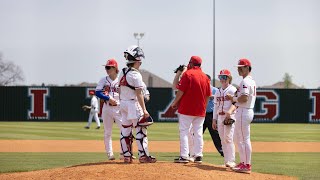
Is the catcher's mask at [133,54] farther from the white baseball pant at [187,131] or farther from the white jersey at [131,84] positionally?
the white baseball pant at [187,131]

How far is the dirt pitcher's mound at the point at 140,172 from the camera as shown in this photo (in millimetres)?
10516

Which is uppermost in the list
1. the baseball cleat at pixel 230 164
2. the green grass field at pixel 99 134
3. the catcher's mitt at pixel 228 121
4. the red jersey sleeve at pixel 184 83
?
the red jersey sleeve at pixel 184 83

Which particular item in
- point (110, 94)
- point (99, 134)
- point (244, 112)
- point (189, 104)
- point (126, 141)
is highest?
point (110, 94)

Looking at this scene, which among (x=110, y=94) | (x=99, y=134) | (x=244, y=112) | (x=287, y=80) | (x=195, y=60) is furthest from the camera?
(x=287, y=80)

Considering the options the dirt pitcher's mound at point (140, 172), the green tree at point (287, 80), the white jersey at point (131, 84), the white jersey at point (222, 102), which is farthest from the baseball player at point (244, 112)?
the green tree at point (287, 80)

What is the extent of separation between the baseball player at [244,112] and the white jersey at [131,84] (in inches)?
66.8

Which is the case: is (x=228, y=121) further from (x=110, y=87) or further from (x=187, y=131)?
(x=110, y=87)

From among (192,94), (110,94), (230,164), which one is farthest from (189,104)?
(110,94)

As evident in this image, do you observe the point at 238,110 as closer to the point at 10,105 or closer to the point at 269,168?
the point at 269,168

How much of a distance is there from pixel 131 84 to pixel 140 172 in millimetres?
1692

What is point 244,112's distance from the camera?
11.4 meters

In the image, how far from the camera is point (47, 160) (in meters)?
15.7

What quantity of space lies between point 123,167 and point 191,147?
2557mm

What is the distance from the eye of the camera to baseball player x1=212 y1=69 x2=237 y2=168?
40.5 ft
